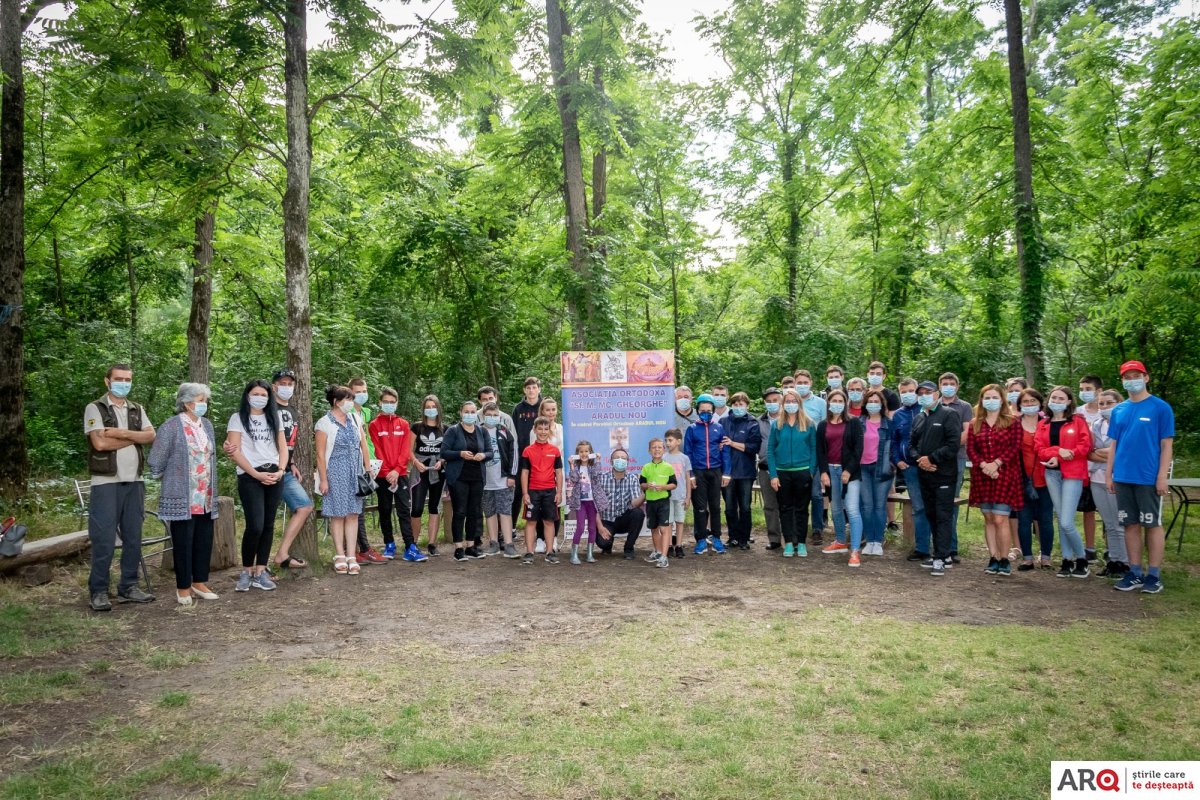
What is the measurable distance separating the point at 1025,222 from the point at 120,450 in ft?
37.4

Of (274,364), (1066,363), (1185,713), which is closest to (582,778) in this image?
(1185,713)

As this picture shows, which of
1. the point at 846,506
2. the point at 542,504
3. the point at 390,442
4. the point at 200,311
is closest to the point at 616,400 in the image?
the point at 542,504

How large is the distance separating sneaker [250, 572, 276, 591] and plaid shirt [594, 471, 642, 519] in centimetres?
344

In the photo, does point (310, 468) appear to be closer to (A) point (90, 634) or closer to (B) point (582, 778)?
(A) point (90, 634)

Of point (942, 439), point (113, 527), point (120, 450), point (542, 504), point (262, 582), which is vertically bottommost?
point (262, 582)

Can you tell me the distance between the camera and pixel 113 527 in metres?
6.02

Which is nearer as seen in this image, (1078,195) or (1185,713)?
(1185,713)

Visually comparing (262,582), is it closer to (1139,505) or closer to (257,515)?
(257,515)

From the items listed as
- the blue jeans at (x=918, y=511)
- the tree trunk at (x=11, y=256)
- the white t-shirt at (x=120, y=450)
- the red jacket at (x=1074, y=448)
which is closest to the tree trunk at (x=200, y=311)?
the tree trunk at (x=11, y=256)

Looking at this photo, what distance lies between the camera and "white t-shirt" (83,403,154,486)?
19.4 ft

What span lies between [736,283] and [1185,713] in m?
15.0

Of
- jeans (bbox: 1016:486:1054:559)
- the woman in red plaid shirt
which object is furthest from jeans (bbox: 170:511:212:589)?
jeans (bbox: 1016:486:1054:559)

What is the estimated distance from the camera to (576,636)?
213 inches

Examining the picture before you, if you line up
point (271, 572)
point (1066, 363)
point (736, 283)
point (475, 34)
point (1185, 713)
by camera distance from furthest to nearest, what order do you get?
point (736, 283) → point (1066, 363) → point (475, 34) → point (271, 572) → point (1185, 713)
